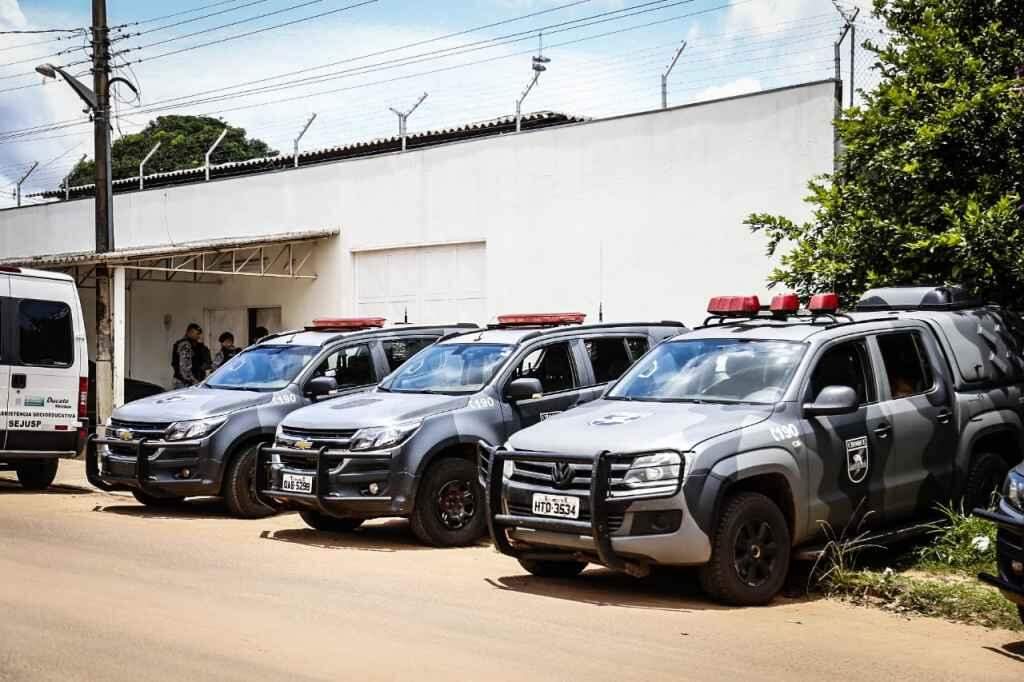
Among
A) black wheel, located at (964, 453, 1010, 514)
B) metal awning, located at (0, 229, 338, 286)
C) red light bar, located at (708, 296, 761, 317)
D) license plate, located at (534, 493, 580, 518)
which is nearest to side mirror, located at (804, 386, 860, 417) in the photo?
red light bar, located at (708, 296, 761, 317)

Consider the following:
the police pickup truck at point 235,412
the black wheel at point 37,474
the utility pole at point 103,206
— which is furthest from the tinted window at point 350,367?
the utility pole at point 103,206

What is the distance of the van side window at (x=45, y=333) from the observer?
48.5 feet

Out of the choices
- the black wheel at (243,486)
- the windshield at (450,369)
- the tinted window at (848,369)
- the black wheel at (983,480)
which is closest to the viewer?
the tinted window at (848,369)

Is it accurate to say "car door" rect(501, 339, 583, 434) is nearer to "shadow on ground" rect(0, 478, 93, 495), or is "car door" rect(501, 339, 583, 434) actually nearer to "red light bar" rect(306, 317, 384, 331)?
"red light bar" rect(306, 317, 384, 331)

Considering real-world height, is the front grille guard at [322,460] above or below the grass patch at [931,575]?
above

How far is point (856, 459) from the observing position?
29.1ft

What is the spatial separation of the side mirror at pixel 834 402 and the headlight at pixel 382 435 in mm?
3554

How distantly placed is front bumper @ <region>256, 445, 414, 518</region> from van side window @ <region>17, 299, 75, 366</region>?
521 cm

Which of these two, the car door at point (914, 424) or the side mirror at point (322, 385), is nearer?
the car door at point (914, 424)

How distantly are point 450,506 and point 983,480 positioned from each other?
426 centimetres

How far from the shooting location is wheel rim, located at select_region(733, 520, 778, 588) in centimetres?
817

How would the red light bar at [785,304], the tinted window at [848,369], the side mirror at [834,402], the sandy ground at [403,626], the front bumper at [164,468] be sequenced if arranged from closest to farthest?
the sandy ground at [403,626] → the side mirror at [834,402] → the tinted window at [848,369] → the red light bar at [785,304] → the front bumper at [164,468]

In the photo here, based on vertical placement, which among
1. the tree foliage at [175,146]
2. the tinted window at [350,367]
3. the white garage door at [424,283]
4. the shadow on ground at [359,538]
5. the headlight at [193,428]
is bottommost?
the shadow on ground at [359,538]

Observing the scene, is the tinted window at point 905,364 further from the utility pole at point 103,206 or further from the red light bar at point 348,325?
the utility pole at point 103,206
